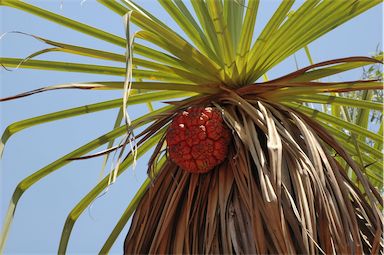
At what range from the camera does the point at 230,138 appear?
1989mm

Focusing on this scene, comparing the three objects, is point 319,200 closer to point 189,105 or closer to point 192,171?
point 192,171

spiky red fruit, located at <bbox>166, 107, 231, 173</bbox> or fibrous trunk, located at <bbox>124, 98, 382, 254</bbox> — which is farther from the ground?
spiky red fruit, located at <bbox>166, 107, 231, 173</bbox>

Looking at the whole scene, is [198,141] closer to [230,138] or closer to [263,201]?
[230,138]

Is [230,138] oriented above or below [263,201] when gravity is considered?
above

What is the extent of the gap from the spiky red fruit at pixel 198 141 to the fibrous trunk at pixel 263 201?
43mm

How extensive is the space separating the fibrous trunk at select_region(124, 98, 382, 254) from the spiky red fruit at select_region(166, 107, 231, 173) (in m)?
0.04

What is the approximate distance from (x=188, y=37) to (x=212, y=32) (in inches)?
4.5

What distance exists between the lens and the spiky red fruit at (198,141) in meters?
1.93

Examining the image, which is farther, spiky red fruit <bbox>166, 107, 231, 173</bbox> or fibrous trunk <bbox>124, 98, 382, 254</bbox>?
spiky red fruit <bbox>166, 107, 231, 173</bbox>

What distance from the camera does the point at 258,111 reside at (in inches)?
78.3

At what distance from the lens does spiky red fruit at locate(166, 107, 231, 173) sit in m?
1.93

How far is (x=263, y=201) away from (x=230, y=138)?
0.25m

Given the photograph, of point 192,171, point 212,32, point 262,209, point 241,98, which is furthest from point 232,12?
point 262,209

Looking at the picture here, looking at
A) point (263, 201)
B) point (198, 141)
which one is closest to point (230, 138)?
point (198, 141)
